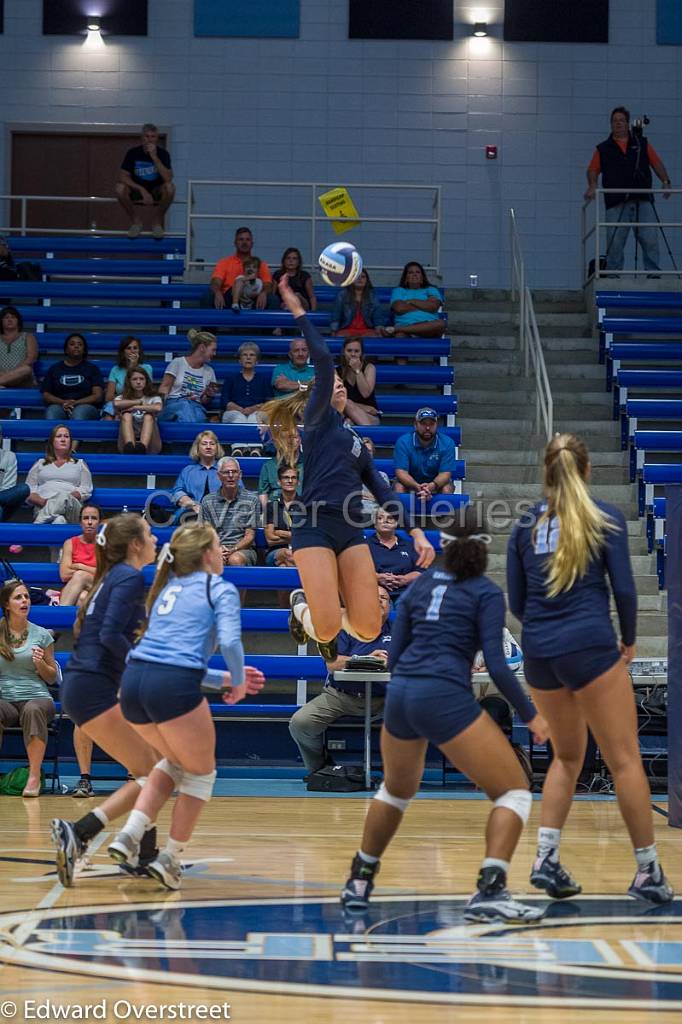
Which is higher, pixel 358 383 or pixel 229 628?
pixel 358 383

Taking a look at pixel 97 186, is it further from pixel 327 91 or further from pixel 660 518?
pixel 660 518

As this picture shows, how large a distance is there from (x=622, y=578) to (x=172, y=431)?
8.23 metres

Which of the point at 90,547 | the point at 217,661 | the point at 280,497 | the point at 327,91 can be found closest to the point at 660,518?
the point at 280,497

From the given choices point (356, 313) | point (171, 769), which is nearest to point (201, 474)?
point (356, 313)

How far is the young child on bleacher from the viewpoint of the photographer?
14.9m

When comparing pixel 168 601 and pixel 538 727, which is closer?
pixel 538 727

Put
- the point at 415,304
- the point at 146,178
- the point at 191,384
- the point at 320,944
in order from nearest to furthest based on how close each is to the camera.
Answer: the point at 320,944
the point at 191,384
the point at 415,304
the point at 146,178

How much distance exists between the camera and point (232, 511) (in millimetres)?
11445

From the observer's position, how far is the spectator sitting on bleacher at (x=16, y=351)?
14.0 m

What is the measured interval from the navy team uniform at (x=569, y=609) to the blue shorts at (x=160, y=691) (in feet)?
4.54

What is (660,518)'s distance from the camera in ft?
39.0

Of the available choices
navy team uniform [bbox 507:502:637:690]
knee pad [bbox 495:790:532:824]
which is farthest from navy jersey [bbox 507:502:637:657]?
knee pad [bbox 495:790:532:824]

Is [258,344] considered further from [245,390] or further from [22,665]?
[22,665]

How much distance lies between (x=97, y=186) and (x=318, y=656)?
9486mm
